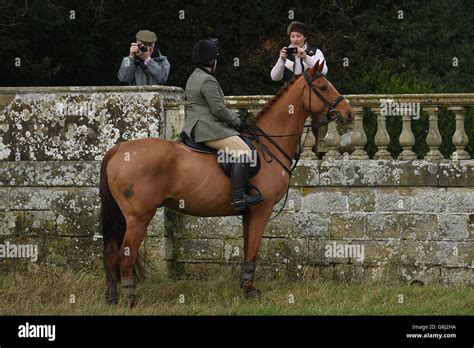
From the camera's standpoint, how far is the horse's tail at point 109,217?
11.0 metres

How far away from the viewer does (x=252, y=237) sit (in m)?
11.4

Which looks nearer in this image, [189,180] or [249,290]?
[189,180]

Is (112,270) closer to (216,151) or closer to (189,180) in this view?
(189,180)

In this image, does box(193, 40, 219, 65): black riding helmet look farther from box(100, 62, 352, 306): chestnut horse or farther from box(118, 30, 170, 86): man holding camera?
box(118, 30, 170, 86): man holding camera

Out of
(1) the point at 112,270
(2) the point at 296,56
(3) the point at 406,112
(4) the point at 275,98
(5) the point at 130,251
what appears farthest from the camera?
(3) the point at 406,112

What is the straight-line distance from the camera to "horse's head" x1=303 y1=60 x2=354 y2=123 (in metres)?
11.4

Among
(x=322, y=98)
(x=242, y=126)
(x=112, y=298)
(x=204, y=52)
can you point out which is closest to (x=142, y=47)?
(x=204, y=52)

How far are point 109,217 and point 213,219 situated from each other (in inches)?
78.0

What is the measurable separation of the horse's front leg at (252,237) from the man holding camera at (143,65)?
233 cm

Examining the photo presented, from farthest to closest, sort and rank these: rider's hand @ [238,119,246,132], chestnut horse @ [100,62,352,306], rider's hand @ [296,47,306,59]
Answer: rider's hand @ [296,47,306,59] → rider's hand @ [238,119,246,132] → chestnut horse @ [100,62,352,306]

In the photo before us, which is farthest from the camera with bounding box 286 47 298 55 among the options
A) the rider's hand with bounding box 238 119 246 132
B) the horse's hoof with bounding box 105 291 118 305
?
the horse's hoof with bounding box 105 291 118 305

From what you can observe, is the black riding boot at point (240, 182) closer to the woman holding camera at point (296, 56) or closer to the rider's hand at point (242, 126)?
the rider's hand at point (242, 126)

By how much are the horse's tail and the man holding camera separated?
200 cm
